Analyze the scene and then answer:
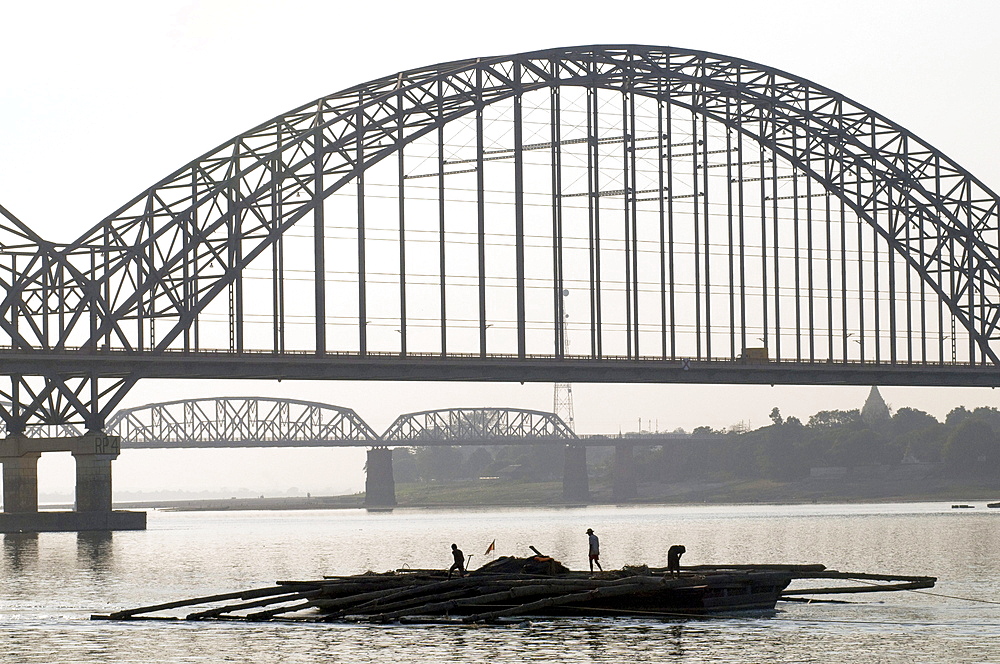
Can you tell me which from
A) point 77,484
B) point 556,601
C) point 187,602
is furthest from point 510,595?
point 77,484

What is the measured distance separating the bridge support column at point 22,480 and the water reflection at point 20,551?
1.84m

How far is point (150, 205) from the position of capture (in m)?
112

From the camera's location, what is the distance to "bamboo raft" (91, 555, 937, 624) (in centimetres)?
4462

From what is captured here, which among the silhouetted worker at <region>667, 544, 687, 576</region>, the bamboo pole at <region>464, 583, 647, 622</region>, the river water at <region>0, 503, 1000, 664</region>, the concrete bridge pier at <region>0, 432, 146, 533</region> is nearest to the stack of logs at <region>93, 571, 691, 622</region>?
the bamboo pole at <region>464, 583, 647, 622</region>

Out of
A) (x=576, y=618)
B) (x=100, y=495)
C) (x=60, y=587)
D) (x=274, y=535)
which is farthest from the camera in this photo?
(x=274, y=535)

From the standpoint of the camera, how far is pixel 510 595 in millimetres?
44500

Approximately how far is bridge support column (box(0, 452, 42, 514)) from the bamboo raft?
200 ft

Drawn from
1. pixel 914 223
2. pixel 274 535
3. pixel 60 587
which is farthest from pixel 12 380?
pixel 914 223

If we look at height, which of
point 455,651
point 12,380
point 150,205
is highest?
point 150,205

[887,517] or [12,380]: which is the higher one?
[12,380]

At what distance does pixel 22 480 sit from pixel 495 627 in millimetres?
70227

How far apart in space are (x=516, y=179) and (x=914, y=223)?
31351 mm

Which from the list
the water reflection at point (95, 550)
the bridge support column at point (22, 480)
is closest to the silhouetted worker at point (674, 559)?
the water reflection at point (95, 550)

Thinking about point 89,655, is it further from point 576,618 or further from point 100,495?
point 100,495
